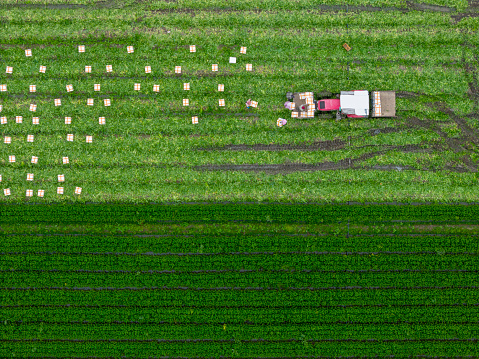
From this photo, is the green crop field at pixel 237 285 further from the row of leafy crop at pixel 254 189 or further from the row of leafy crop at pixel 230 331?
the row of leafy crop at pixel 254 189

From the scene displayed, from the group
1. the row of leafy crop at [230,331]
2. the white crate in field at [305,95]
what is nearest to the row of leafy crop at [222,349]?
the row of leafy crop at [230,331]

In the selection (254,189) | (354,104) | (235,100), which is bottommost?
(254,189)

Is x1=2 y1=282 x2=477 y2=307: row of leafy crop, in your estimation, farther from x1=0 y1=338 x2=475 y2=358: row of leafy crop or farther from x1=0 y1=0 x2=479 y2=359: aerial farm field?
x1=0 y1=338 x2=475 y2=358: row of leafy crop

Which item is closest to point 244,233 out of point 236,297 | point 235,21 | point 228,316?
→ point 236,297

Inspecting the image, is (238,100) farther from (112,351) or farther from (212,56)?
(112,351)

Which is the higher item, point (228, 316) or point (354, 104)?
point (354, 104)

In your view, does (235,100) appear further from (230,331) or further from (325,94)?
(230,331)
